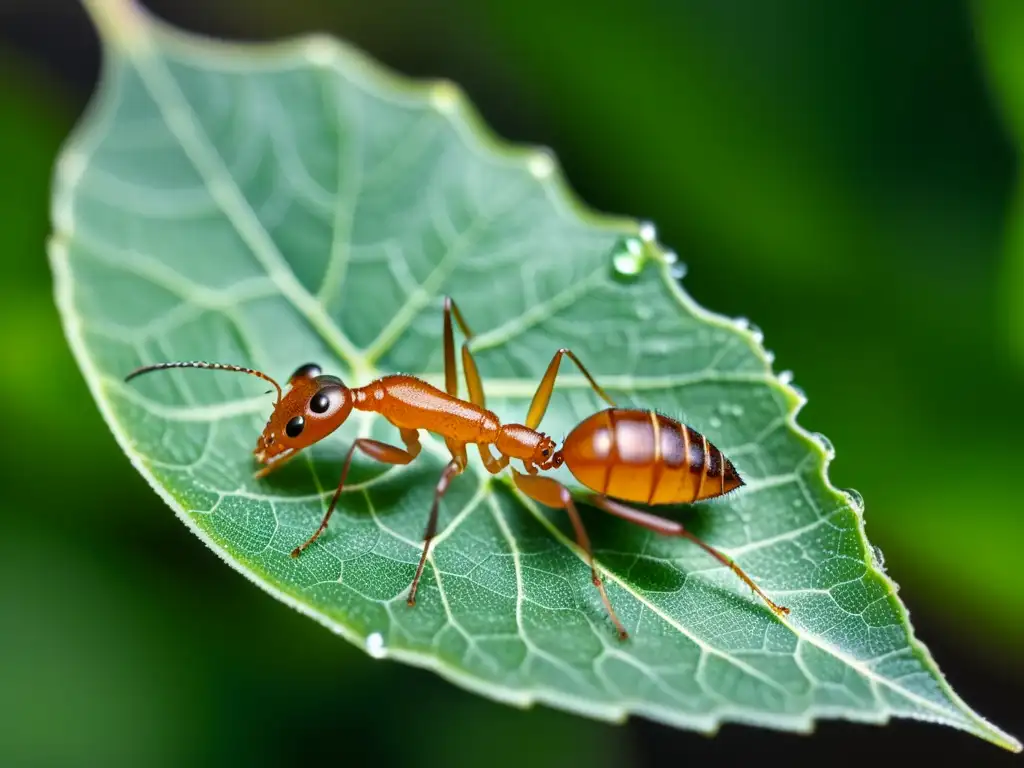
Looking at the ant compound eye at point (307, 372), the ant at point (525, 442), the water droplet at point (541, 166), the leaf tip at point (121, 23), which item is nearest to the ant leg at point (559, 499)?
the ant at point (525, 442)

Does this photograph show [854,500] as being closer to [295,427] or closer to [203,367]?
[295,427]

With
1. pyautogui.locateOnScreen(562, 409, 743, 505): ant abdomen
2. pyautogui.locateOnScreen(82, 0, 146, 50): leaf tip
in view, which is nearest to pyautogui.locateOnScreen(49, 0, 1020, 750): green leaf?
pyautogui.locateOnScreen(82, 0, 146, 50): leaf tip

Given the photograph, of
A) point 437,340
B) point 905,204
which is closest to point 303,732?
point 437,340

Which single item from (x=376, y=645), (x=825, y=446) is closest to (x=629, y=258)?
(x=825, y=446)

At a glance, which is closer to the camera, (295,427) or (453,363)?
(295,427)

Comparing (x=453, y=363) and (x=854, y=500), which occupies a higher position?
(x=453, y=363)
